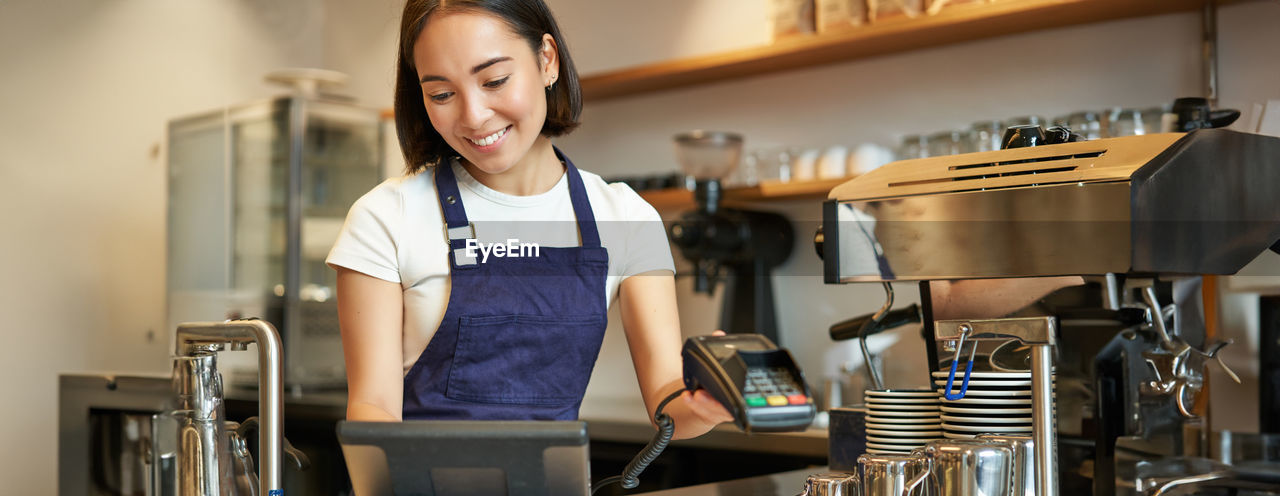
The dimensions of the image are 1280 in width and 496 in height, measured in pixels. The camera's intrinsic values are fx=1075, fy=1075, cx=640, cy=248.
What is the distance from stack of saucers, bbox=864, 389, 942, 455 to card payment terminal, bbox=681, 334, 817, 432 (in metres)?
0.39

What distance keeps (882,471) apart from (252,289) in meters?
2.99

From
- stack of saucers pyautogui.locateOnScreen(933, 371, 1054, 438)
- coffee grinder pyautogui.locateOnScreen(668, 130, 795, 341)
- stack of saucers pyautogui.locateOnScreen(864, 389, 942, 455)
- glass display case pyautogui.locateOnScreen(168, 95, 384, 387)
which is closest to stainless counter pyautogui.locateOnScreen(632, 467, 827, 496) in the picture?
stack of saucers pyautogui.locateOnScreen(864, 389, 942, 455)

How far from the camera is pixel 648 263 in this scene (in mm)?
1426

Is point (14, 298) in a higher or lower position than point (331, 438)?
higher

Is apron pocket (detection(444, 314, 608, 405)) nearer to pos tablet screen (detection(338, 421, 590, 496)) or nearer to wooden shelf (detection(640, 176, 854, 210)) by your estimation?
pos tablet screen (detection(338, 421, 590, 496))

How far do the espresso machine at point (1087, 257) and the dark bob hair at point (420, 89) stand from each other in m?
0.38

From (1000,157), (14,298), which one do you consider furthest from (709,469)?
(14,298)

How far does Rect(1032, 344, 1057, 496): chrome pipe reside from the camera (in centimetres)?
112

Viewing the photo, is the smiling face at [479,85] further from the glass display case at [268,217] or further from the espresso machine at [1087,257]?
the glass display case at [268,217]

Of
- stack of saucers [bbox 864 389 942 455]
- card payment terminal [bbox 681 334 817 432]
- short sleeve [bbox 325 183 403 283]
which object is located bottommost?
stack of saucers [bbox 864 389 942 455]

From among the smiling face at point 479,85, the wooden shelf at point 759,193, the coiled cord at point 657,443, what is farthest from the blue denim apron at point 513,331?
the wooden shelf at point 759,193

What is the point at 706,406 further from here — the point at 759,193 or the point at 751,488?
the point at 759,193

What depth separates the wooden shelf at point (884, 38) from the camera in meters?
2.36

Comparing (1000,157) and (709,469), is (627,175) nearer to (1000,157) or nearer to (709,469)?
(709,469)
